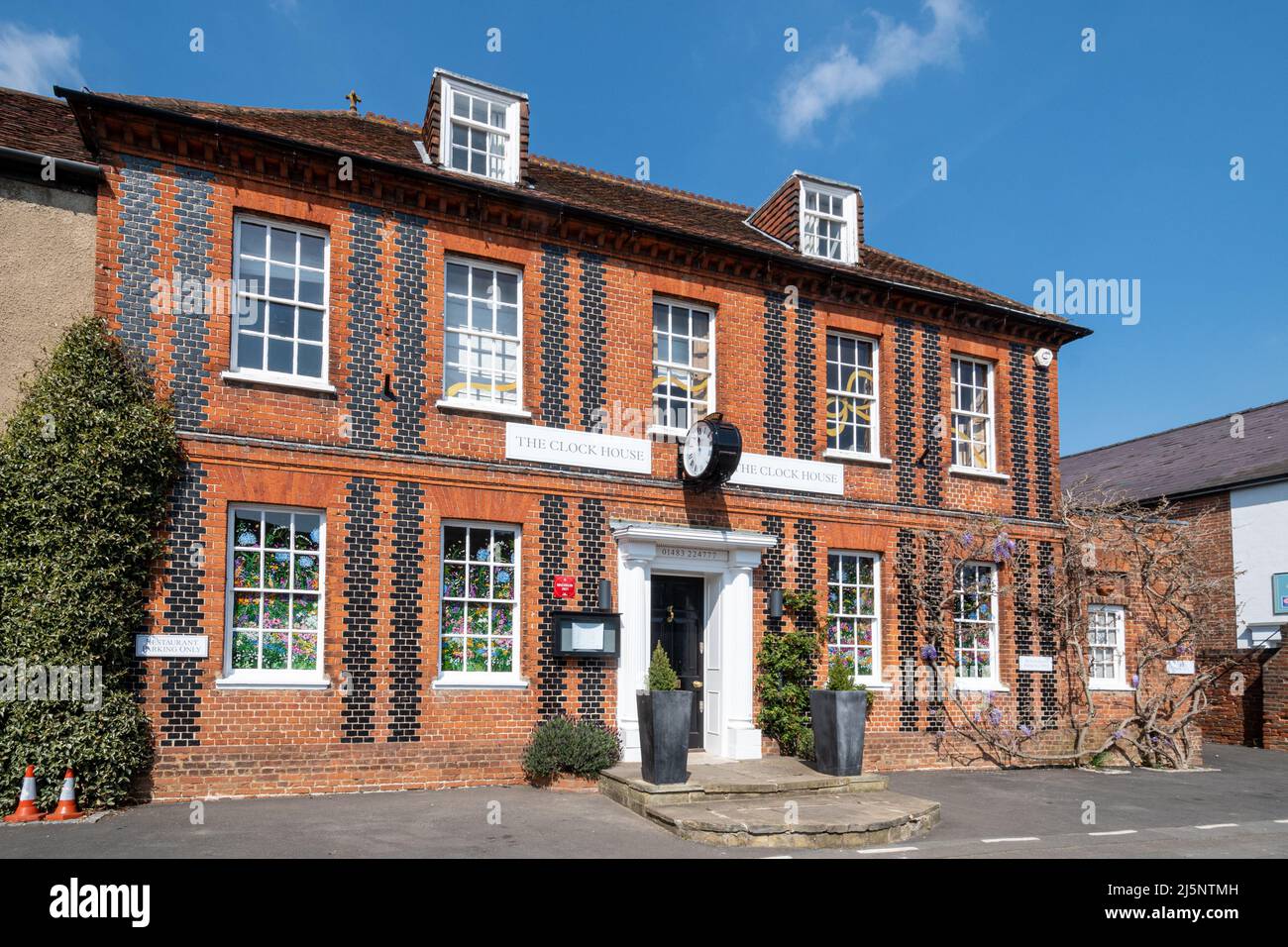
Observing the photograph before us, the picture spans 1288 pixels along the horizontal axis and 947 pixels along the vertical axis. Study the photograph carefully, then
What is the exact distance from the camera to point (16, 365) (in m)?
11.2

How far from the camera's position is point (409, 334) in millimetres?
12625

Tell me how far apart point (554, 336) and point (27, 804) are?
7.69 metres

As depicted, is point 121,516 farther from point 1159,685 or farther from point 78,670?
point 1159,685

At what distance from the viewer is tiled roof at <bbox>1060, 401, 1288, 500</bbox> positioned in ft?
73.7

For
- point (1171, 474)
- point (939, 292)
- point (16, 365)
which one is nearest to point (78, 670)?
point (16, 365)

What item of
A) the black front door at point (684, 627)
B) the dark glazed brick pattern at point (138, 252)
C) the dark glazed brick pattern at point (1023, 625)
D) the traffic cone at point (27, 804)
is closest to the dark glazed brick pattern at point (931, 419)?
the dark glazed brick pattern at point (1023, 625)

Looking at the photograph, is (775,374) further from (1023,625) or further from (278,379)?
(278,379)

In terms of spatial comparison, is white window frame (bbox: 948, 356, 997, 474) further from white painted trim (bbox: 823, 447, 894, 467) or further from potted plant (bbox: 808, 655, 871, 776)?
potted plant (bbox: 808, 655, 871, 776)

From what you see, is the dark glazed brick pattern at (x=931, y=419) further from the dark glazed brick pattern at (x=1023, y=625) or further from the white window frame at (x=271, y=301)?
the white window frame at (x=271, y=301)

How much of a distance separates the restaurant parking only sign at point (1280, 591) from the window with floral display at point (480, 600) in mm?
16210

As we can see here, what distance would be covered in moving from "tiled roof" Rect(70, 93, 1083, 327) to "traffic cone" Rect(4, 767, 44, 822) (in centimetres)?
702

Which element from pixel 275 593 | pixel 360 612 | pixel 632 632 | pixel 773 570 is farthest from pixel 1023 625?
pixel 275 593

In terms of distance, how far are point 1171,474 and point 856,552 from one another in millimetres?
13656

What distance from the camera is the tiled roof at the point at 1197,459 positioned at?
73.7 ft
